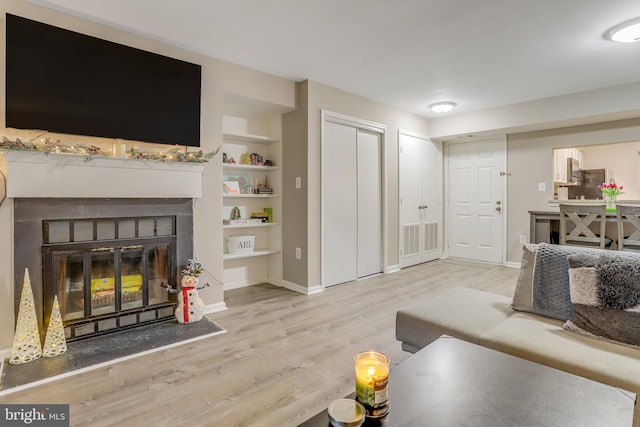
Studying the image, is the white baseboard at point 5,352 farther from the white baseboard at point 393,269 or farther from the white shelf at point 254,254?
the white baseboard at point 393,269

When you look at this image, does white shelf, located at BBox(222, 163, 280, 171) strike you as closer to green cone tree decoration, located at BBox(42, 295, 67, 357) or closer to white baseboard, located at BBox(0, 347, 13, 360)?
green cone tree decoration, located at BBox(42, 295, 67, 357)

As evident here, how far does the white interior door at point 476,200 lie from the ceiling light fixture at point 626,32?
2552mm

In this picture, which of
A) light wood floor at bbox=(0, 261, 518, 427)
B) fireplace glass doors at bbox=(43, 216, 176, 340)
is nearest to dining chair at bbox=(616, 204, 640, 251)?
light wood floor at bbox=(0, 261, 518, 427)

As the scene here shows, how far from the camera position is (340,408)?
1.01 meters

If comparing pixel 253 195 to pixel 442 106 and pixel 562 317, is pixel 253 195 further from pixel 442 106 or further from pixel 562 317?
pixel 562 317

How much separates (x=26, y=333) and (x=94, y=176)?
1.13 metres

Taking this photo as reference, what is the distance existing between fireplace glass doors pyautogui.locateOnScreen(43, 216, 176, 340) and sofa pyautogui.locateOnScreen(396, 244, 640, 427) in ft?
6.80

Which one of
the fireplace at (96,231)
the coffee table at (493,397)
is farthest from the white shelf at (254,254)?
the coffee table at (493,397)

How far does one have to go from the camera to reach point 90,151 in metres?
2.44

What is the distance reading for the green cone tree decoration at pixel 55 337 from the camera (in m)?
2.22

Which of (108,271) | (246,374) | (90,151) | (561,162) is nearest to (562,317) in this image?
(246,374)

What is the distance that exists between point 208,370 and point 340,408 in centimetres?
139

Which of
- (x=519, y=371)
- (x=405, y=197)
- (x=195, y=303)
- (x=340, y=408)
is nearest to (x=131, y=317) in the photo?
(x=195, y=303)

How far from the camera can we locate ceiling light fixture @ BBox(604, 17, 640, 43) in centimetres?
250
